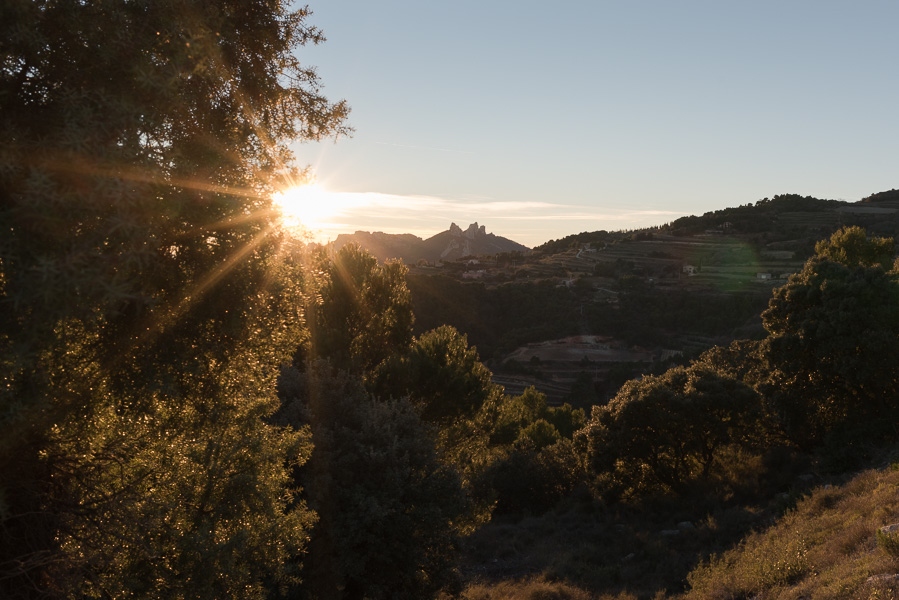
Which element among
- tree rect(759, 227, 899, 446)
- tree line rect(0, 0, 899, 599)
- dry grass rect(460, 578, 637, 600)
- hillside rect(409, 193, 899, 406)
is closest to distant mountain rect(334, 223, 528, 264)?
hillside rect(409, 193, 899, 406)

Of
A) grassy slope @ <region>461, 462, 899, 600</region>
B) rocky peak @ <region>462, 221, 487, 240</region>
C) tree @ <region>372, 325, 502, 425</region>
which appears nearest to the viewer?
grassy slope @ <region>461, 462, 899, 600</region>

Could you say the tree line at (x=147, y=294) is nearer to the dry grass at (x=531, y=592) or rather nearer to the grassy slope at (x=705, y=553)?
the dry grass at (x=531, y=592)

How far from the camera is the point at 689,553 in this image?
48.6ft

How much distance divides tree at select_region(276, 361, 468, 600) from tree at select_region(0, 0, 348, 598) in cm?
449

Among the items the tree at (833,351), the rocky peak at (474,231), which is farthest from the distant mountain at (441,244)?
the tree at (833,351)

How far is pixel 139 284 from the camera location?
4547mm

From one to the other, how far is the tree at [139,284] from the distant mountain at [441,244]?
12829 centimetres

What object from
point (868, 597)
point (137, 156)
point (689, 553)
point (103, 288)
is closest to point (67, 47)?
point (137, 156)

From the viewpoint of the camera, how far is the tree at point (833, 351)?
1781cm

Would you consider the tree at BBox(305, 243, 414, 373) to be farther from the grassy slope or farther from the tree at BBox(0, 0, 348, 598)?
the tree at BBox(0, 0, 348, 598)

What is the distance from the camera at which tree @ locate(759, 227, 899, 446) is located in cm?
1781

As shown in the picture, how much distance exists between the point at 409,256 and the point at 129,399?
14565 cm

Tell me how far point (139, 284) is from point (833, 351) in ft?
64.5

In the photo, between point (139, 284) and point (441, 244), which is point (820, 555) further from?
point (441, 244)
